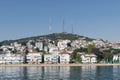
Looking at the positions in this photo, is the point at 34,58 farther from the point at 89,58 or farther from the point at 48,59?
the point at 89,58

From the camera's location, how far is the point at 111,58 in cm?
Answer: 9019

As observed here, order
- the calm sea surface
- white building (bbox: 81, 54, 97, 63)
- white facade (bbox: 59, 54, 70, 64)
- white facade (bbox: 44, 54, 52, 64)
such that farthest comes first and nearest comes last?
white building (bbox: 81, 54, 97, 63) < white facade (bbox: 44, 54, 52, 64) < white facade (bbox: 59, 54, 70, 64) < the calm sea surface

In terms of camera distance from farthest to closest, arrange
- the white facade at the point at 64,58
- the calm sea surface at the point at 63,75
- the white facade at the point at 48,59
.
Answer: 1. the white facade at the point at 48,59
2. the white facade at the point at 64,58
3. the calm sea surface at the point at 63,75

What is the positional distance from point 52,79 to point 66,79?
1501 mm

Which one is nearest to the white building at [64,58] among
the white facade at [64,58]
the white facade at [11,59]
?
the white facade at [64,58]

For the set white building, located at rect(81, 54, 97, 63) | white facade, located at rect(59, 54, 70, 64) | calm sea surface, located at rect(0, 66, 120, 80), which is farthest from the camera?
white building, located at rect(81, 54, 97, 63)

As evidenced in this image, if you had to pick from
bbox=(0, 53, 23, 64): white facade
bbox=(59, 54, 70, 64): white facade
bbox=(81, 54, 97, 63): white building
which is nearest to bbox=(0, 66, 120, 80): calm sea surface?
bbox=(59, 54, 70, 64): white facade

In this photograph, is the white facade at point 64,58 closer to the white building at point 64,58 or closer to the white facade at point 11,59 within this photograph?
the white building at point 64,58

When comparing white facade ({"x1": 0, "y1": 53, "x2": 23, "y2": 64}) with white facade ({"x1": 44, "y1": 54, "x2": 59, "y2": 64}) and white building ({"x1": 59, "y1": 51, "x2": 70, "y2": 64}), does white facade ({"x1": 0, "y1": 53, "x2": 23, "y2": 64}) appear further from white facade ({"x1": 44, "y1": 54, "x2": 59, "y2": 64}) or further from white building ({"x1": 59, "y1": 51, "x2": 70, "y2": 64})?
white building ({"x1": 59, "y1": 51, "x2": 70, "y2": 64})

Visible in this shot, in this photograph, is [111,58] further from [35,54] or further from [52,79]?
[52,79]

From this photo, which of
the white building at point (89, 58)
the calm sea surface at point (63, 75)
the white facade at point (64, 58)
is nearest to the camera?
the calm sea surface at point (63, 75)

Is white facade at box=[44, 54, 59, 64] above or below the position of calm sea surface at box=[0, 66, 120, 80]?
above

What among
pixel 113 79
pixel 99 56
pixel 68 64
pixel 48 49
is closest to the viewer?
pixel 113 79

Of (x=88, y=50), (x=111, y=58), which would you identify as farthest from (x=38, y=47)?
(x=111, y=58)
